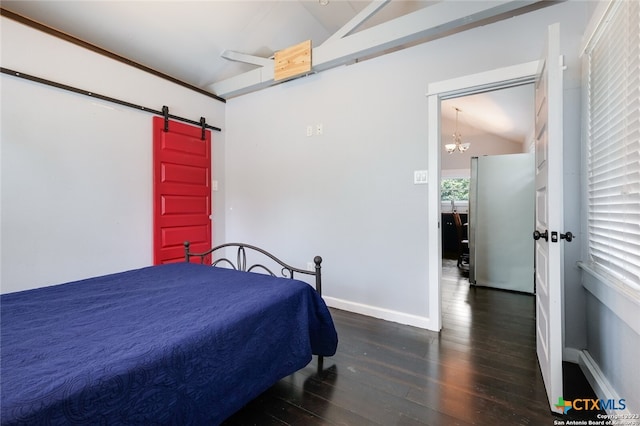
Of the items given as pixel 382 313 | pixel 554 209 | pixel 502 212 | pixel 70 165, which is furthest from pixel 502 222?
pixel 70 165

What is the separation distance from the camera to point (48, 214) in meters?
2.28

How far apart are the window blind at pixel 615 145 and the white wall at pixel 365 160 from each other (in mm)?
306

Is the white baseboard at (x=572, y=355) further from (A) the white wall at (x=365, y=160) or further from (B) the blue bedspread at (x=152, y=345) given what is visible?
(B) the blue bedspread at (x=152, y=345)

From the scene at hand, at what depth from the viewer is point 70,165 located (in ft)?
7.90

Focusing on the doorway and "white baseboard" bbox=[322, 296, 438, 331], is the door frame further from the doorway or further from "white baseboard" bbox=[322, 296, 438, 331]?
the doorway

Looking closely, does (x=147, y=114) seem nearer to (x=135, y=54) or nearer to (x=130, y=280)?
(x=135, y=54)

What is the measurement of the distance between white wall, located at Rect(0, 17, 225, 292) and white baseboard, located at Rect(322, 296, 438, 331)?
80.6 inches

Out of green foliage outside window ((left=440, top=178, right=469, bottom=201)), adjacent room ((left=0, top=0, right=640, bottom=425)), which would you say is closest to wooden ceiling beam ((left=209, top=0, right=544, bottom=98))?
adjacent room ((left=0, top=0, right=640, bottom=425))

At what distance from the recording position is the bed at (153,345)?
78cm

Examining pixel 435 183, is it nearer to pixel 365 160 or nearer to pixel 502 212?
pixel 365 160

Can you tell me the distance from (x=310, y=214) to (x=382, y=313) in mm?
1243

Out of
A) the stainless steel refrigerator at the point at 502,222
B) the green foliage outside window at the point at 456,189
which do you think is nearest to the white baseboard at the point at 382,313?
the stainless steel refrigerator at the point at 502,222

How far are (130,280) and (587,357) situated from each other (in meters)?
2.93

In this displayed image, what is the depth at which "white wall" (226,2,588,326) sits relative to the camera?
2.25m
